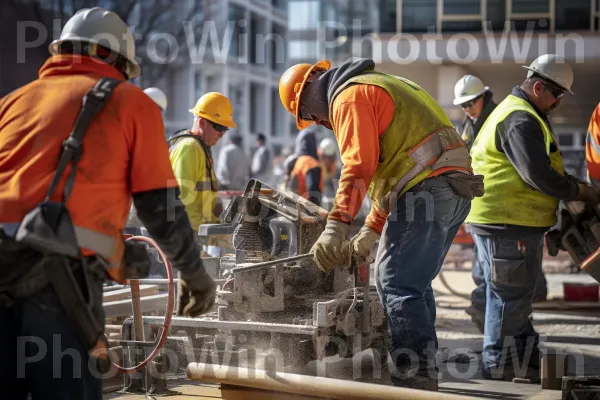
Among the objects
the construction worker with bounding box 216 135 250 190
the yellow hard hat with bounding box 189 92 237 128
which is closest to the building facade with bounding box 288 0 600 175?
the construction worker with bounding box 216 135 250 190

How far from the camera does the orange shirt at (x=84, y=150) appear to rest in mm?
3969

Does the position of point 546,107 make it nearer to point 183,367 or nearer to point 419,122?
point 419,122

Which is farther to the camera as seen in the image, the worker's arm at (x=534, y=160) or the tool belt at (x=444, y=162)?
the worker's arm at (x=534, y=160)

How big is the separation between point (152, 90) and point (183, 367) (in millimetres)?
4691

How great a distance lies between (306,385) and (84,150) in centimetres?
173

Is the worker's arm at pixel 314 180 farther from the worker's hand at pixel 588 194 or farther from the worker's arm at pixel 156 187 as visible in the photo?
the worker's arm at pixel 156 187

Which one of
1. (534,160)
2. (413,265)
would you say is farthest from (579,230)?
(413,265)

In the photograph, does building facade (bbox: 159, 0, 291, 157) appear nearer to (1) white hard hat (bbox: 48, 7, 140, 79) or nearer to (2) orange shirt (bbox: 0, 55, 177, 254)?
(1) white hard hat (bbox: 48, 7, 140, 79)

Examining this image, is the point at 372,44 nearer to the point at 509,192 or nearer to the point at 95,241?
the point at 509,192

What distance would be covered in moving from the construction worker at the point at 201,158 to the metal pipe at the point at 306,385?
2.95 m

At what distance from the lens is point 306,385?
5078 millimetres

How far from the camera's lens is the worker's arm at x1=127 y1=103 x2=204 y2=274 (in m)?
4.11

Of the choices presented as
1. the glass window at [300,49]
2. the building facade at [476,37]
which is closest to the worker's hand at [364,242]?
the building facade at [476,37]

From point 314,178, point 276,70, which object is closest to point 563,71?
point 314,178
